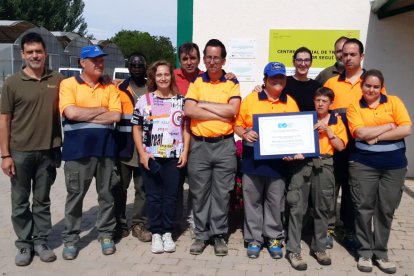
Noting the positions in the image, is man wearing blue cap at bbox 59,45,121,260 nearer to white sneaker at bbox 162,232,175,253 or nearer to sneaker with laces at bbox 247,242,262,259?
white sneaker at bbox 162,232,175,253

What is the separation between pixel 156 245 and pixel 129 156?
0.99 metres

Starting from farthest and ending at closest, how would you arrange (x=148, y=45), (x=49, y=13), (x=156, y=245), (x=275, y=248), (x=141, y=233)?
(x=148, y=45), (x=49, y=13), (x=141, y=233), (x=156, y=245), (x=275, y=248)

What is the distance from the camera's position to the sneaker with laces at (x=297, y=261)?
3.99m

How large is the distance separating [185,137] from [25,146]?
1559mm

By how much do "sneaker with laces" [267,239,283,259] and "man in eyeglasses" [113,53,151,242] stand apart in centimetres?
137

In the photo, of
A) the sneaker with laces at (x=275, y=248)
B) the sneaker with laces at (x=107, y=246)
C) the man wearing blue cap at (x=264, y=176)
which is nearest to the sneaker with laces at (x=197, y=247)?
the man wearing blue cap at (x=264, y=176)

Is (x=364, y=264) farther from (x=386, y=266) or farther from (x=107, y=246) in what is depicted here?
(x=107, y=246)

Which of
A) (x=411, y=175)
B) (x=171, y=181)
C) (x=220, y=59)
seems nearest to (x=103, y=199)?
(x=171, y=181)

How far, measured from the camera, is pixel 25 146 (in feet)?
13.1

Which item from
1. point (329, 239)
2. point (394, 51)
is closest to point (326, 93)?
point (329, 239)

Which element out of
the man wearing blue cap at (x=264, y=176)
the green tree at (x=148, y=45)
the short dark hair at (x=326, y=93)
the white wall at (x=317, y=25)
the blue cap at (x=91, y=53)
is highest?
the green tree at (x=148, y=45)

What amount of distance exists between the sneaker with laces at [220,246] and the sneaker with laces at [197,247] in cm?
14

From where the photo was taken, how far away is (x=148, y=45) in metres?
66.3

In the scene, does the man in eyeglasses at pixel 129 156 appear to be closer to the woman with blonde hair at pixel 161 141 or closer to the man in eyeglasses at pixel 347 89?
the woman with blonde hair at pixel 161 141
